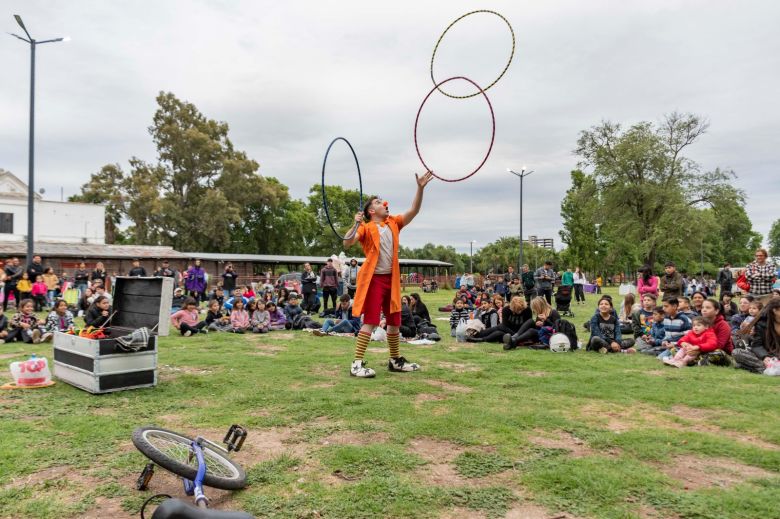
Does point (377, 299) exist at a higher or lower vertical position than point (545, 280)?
lower

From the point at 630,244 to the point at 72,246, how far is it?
144 ft

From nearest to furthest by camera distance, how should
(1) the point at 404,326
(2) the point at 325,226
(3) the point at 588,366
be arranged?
(3) the point at 588,366, (1) the point at 404,326, (2) the point at 325,226

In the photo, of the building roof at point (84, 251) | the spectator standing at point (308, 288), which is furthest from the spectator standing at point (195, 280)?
the building roof at point (84, 251)

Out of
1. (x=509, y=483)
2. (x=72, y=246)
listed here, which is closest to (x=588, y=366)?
(x=509, y=483)

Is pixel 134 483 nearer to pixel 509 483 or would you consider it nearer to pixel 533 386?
pixel 509 483

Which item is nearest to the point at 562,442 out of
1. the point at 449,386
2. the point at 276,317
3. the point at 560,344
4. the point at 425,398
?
the point at 425,398

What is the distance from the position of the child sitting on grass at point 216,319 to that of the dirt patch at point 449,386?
8211 mm

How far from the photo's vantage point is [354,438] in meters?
4.55

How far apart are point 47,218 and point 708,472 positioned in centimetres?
4959

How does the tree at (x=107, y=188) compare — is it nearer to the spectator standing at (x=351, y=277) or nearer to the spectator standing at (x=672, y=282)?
the spectator standing at (x=351, y=277)

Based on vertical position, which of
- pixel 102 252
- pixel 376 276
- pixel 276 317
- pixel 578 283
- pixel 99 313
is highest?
pixel 102 252

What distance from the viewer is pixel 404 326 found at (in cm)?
1228

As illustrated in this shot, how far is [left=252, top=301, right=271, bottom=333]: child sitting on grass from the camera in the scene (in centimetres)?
1359

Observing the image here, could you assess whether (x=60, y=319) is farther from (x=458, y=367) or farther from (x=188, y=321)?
(x=458, y=367)
